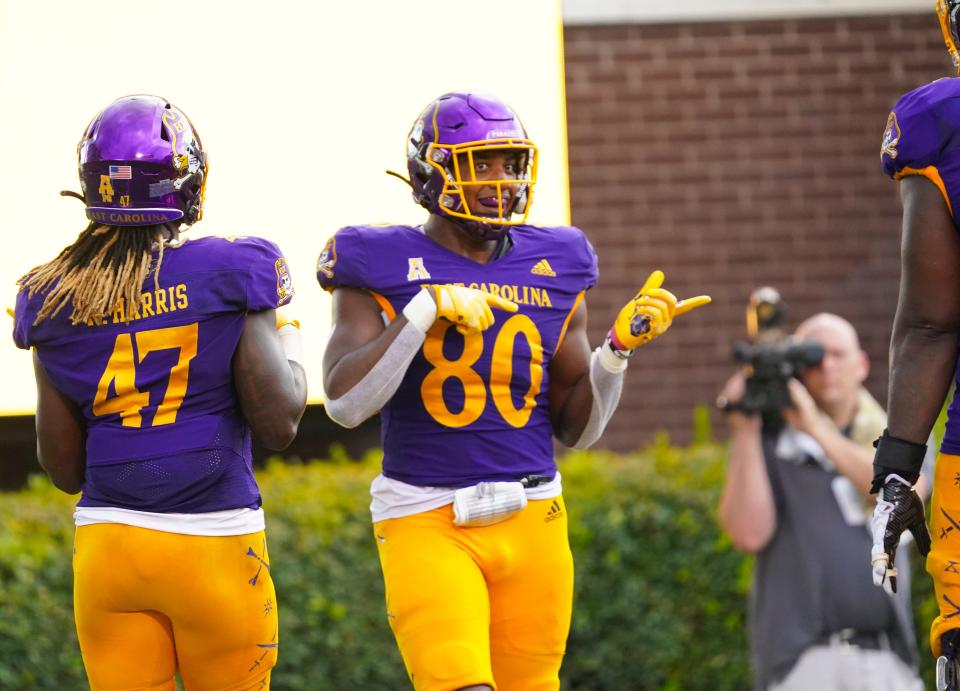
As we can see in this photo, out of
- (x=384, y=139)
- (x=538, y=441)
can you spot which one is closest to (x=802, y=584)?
(x=538, y=441)

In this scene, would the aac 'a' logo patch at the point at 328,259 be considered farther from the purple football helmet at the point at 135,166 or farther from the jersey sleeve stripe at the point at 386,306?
the purple football helmet at the point at 135,166

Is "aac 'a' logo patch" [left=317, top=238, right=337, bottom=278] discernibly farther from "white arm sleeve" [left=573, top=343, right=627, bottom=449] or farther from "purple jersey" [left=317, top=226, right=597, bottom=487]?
"white arm sleeve" [left=573, top=343, right=627, bottom=449]

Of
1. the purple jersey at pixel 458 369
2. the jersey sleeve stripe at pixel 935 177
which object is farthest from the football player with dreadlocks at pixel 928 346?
the purple jersey at pixel 458 369

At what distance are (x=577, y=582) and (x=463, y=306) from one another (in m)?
2.78

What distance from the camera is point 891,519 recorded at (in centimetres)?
335

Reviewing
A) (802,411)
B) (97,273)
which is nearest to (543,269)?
(97,273)

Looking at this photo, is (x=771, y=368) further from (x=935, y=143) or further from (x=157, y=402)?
(x=157, y=402)

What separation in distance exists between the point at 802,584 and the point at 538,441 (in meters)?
1.64

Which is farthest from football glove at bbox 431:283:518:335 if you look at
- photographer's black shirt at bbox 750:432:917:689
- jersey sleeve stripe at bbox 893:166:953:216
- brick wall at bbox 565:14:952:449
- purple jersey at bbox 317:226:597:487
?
brick wall at bbox 565:14:952:449

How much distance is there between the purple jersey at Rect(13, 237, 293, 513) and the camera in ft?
11.5

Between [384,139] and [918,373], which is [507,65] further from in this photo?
[918,373]

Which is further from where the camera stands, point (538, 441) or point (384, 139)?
point (384, 139)

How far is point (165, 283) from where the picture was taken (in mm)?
3502

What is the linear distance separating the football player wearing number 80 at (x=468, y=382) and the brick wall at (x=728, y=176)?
3843 millimetres
